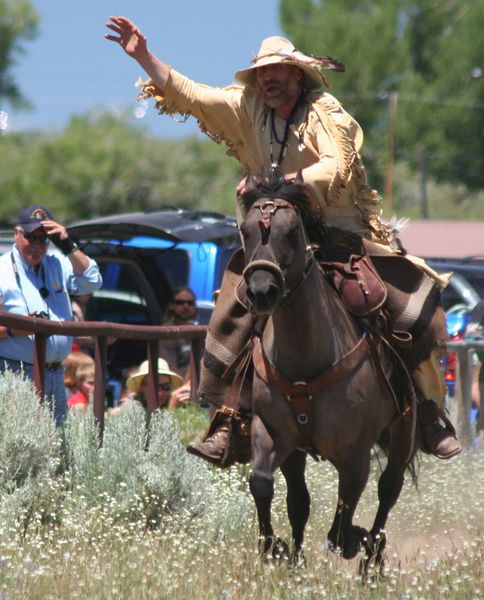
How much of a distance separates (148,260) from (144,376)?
11.8ft

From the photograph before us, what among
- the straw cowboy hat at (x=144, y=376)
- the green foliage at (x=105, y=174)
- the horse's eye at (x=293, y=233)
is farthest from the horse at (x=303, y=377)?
the green foliage at (x=105, y=174)

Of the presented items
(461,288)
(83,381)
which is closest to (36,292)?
(83,381)

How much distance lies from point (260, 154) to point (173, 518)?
242 cm

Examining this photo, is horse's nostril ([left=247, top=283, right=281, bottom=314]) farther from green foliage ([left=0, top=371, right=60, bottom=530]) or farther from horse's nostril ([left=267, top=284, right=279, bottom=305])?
green foliage ([left=0, top=371, right=60, bottom=530])

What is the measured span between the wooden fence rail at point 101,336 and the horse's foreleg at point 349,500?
2.33m

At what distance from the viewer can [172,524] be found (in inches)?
326

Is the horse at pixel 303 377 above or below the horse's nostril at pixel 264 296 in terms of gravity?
below

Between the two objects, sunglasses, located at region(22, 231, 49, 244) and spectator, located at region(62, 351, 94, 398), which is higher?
sunglasses, located at region(22, 231, 49, 244)

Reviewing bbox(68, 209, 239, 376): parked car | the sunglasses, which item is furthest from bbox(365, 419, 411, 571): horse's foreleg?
bbox(68, 209, 239, 376): parked car

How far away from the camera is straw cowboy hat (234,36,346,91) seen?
7.29m

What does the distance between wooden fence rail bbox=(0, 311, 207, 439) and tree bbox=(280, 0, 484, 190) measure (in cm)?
4074

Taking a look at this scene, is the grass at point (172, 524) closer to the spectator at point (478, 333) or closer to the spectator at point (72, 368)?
the spectator at point (478, 333)

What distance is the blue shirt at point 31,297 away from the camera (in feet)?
29.3

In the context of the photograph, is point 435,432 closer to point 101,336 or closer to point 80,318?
point 101,336
